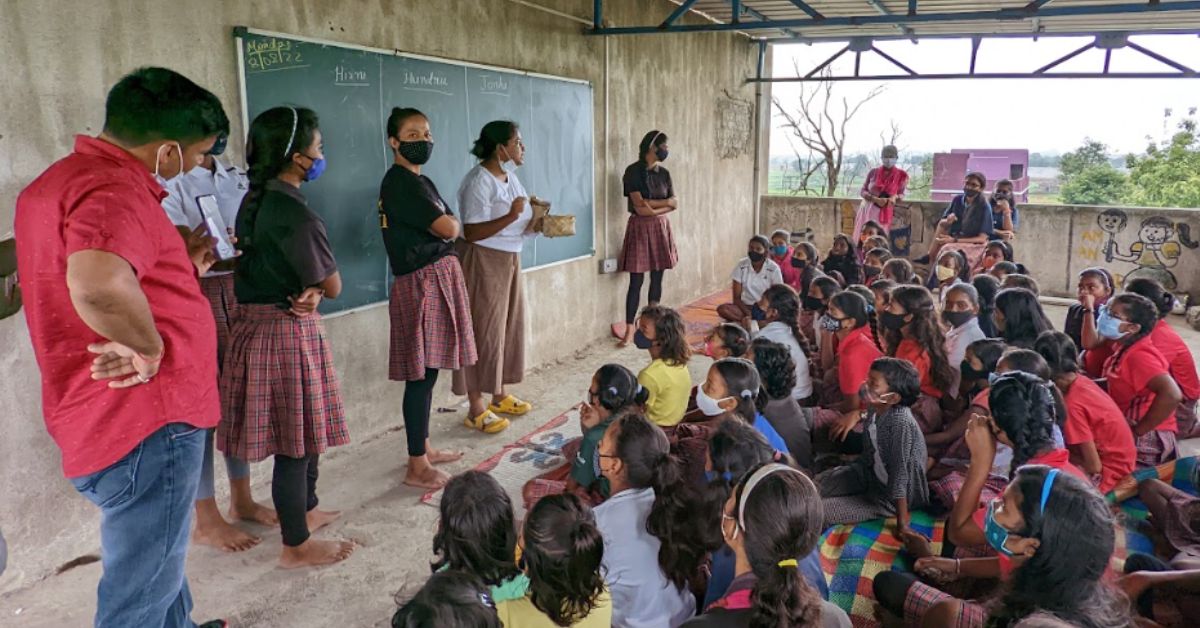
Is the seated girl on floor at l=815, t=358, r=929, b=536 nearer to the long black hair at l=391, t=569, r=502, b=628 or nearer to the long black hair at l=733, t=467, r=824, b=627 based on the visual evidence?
the long black hair at l=733, t=467, r=824, b=627

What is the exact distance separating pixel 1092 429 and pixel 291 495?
9.63 ft

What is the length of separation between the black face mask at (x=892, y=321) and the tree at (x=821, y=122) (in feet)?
48.3

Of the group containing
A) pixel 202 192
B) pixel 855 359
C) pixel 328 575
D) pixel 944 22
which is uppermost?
pixel 944 22

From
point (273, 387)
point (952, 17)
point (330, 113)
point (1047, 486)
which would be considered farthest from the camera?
point (952, 17)

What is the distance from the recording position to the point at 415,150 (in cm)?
349

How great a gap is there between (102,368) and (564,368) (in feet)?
13.3

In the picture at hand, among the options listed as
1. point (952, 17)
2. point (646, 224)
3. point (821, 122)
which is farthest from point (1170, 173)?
point (952, 17)

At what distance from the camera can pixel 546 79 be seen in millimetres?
5355

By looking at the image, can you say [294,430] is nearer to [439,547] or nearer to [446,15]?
[439,547]

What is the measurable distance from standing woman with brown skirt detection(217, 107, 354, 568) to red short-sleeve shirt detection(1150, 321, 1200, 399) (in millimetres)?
3461

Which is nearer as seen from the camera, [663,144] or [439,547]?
[439,547]

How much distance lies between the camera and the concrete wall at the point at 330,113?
2.72 metres

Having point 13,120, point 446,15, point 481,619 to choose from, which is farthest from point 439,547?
point 446,15

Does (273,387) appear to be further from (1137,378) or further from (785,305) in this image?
(1137,378)
